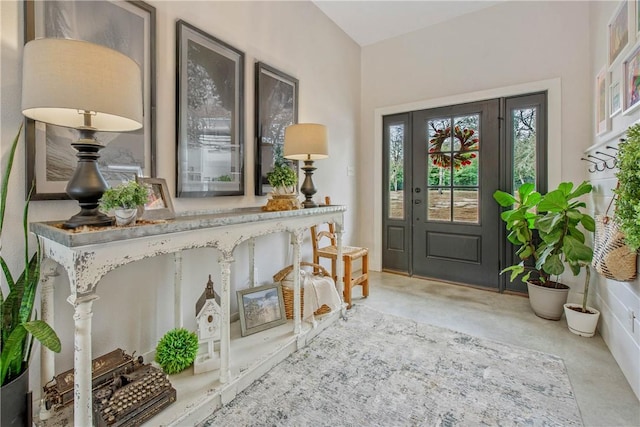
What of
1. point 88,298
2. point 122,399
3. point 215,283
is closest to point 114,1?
point 88,298

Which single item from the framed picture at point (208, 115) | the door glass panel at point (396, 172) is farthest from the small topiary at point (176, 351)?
the door glass panel at point (396, 172)

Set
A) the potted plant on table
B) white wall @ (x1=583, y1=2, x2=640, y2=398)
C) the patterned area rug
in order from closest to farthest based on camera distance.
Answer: the patterned area rug
white wall @ (x1=583, y1=2, x2=640, y2=398)
the potted plant on table

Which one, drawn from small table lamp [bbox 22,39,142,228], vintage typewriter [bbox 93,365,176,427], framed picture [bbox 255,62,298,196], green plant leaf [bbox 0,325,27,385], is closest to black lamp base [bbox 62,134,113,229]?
small table lamp [bbox 22,39,142,228]

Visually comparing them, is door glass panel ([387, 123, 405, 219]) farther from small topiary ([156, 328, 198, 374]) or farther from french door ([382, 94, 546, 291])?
small topiary ([156, 328, 198, 374])

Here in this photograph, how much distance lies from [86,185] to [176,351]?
93 cm

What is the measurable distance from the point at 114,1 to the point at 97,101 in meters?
0.87

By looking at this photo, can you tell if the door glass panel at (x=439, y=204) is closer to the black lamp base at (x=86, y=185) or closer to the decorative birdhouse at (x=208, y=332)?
the decorative birdhouse at (x=208, y=332)

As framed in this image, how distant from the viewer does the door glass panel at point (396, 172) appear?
3820mm

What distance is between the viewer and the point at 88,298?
1.05 m

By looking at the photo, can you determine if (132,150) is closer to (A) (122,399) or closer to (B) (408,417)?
(A) (122,399)

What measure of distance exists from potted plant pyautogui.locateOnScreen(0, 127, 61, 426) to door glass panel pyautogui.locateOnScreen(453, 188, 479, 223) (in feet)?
11.5

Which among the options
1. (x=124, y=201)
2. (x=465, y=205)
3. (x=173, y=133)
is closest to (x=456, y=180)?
(x=465, y=205)

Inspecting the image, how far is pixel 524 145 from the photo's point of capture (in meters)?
3.07

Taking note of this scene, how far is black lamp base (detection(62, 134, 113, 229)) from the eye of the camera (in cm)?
115
